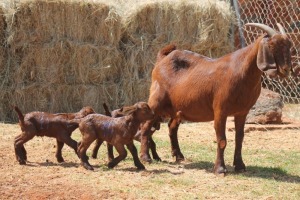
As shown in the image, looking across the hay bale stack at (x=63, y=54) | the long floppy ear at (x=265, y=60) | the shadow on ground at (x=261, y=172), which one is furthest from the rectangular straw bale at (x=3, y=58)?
the long floppy ear at (x=265, y=60)

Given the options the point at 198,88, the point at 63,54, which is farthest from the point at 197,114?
the point at 63,54

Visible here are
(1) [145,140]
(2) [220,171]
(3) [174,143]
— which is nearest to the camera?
(2) [220,171]

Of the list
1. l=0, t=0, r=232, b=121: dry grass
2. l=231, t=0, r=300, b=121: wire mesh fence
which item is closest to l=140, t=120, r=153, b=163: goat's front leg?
l=0, t=0, r=232, b=121: dry grass

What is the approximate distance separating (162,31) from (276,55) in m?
6.69

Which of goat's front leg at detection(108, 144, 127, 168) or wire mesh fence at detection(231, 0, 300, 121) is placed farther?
wire mesh fence at detection(231, 0, 300, 121)

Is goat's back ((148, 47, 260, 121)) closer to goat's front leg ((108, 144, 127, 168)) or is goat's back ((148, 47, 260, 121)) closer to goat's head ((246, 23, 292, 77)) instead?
goat's head ((246, 23, 292, 77))

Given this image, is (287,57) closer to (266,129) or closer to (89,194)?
(89,194)

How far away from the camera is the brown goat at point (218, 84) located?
708cm

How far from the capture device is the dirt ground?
664 centimetres

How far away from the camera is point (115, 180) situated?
724 centimetres

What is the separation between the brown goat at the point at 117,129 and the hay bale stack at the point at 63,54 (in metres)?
5.07

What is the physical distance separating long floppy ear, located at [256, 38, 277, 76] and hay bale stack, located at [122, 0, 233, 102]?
6.37 m

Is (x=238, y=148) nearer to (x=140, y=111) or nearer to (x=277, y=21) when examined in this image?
(x=140, y=111)

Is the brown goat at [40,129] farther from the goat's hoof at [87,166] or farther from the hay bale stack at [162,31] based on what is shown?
the hay bale stack at [162,31]
